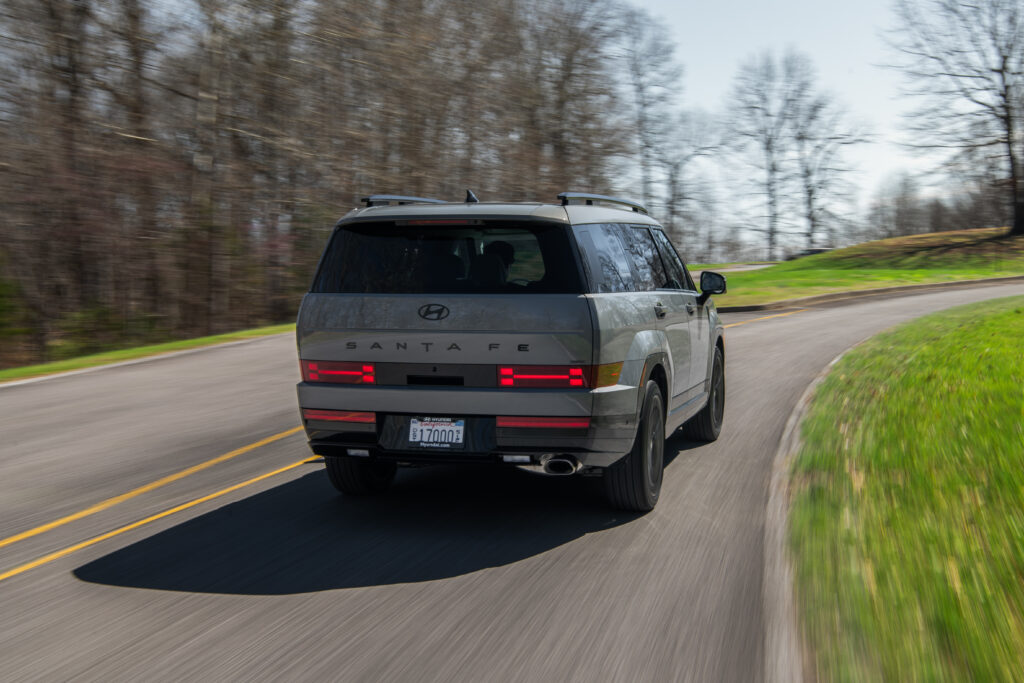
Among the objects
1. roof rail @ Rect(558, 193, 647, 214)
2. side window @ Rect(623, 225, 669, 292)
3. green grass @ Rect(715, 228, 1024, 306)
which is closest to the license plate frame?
roof rail @ Rect(558, 193, 647, 214)

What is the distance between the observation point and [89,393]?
12.2m

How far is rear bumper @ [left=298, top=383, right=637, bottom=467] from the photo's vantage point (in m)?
5.63

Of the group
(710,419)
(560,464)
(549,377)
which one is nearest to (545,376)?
(549,377)

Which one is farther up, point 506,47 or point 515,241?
point 506,47

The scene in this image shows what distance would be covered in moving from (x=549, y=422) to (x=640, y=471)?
92 centimetres

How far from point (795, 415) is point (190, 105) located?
18.4 meters

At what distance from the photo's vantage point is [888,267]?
47281 millimetres

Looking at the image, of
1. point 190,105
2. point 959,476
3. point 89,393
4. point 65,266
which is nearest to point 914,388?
point 959,476

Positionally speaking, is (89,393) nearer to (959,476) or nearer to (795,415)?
(795,415)

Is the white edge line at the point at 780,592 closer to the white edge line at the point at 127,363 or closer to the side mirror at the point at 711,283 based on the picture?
the side mirror at the point at 711,283

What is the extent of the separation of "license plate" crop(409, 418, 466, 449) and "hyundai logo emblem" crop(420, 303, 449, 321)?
0.60 metres

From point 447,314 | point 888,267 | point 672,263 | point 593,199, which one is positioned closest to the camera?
point 447,314

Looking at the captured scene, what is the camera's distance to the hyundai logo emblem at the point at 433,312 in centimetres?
572

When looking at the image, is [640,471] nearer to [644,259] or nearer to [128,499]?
[644,259]
